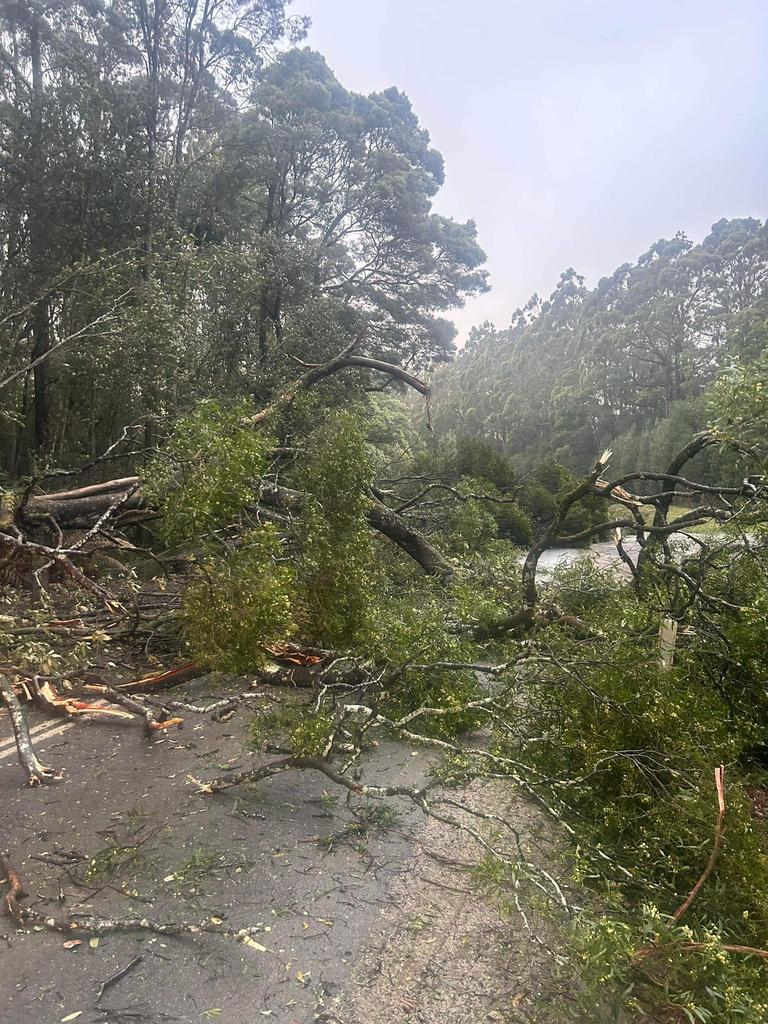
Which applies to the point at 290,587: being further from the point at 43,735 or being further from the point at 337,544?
the point at 43,735

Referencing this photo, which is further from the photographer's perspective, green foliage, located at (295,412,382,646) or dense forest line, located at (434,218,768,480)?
dense forest line, located at (434,218,768,480)

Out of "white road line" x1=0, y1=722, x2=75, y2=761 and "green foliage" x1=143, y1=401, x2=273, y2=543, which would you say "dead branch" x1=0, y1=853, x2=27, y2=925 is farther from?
"green foliage" x1=143, y1=401, x2=273, y2=543

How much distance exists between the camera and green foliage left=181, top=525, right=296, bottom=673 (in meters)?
3.17

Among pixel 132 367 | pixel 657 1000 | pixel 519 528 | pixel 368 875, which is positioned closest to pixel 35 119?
pixel 132 367

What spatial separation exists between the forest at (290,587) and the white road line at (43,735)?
5cm

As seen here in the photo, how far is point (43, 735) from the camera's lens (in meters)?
3.44

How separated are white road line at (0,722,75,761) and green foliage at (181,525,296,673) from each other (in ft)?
2.90

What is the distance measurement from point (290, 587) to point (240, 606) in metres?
0.50

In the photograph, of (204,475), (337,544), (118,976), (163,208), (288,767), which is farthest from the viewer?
(163,208)

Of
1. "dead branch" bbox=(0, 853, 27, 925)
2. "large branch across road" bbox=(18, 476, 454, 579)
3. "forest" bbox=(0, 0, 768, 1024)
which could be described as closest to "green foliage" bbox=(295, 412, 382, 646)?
"forest" bbox=(0, 0, 768, 1024)

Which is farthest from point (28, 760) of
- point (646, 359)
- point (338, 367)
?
point (646, 359)

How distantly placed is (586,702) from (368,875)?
1.32 m

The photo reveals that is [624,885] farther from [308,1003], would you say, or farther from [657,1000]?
[308,1003]

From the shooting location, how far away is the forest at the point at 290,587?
2.08 metres
